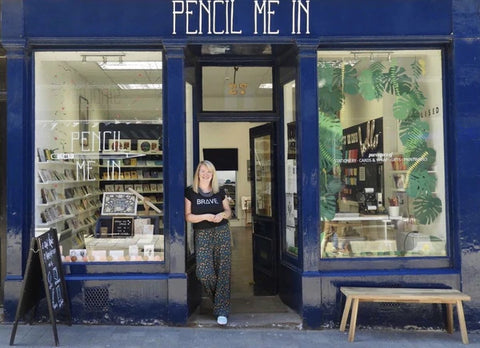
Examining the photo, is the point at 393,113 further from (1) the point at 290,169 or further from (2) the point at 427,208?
(1) the point at 290,169

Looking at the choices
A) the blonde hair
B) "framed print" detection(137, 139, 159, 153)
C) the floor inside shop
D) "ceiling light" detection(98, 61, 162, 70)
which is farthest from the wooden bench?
"ceiling light" detection(98, 61, 162, 70)

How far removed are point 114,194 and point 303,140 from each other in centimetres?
246

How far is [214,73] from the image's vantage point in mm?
6105

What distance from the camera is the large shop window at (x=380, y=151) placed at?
17.8ft

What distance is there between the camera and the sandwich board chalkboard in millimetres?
4418

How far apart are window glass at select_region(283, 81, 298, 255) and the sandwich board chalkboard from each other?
109 inches

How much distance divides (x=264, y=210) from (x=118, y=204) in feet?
6.78

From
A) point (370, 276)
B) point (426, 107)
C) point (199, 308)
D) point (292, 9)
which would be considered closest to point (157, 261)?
point (199, 308)

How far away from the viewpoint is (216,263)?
528 centimetres

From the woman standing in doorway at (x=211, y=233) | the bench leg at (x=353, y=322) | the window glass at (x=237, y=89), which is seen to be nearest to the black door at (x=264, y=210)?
the window glass at (x=237, y=89)

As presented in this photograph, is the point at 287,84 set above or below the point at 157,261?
above

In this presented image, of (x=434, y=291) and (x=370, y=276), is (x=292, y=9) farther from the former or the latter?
(x=434, y=291)

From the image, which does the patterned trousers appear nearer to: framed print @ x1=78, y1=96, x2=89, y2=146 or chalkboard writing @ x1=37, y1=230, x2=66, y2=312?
chalkboard writing @ x1=37, y1=230, x2=66, y2=312

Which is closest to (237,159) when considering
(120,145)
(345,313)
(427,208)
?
(120,145)
